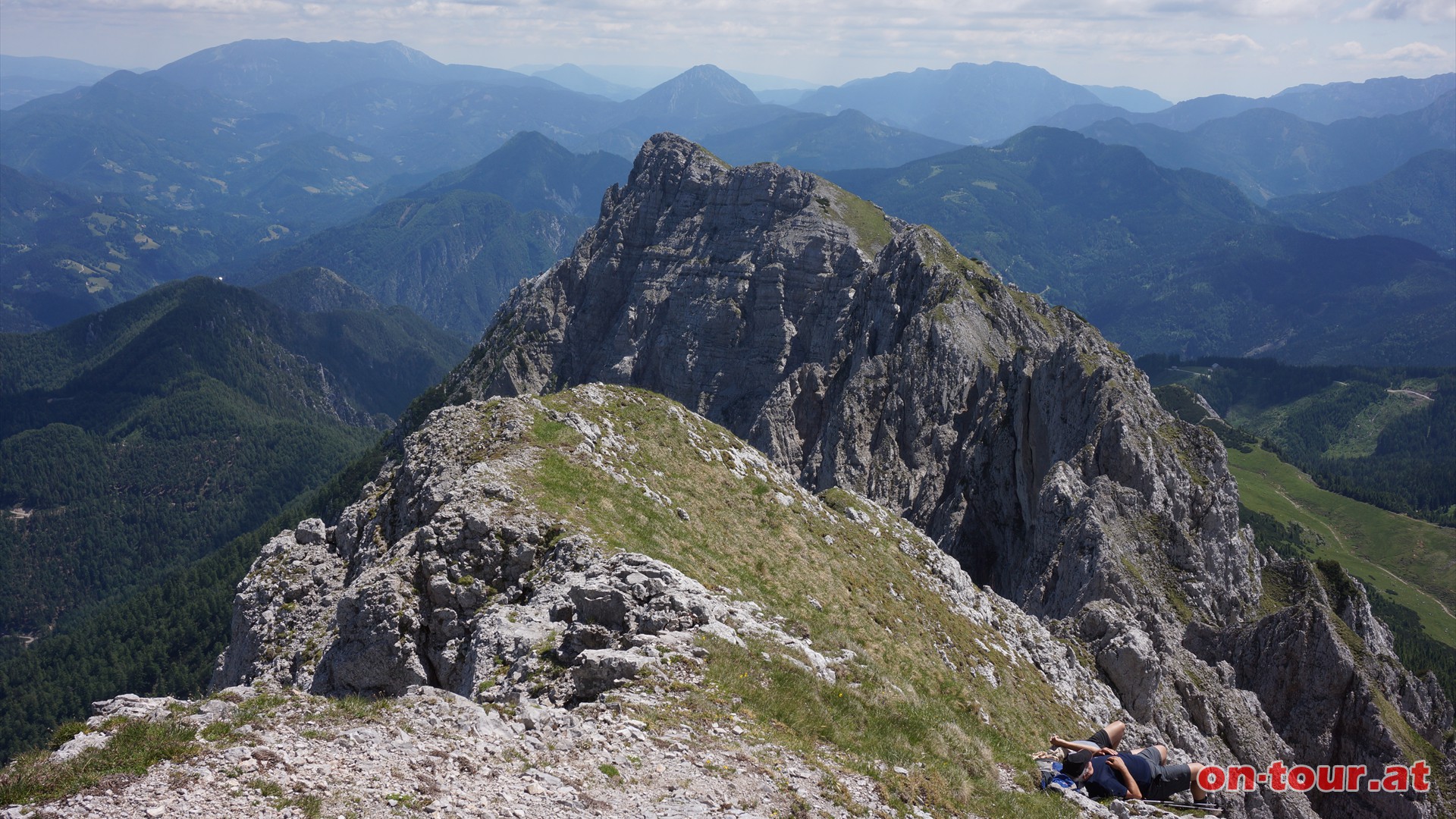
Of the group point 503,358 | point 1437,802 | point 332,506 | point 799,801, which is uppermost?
point 799,801

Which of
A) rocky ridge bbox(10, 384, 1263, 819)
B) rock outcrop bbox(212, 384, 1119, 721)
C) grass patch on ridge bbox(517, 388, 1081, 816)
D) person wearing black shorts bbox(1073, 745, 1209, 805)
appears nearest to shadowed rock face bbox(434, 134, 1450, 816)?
rocky ridge bbox(10, 384, 1263, 819)

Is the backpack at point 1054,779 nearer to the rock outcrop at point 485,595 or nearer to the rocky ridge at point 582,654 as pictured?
the rocky ridge at point 582,654

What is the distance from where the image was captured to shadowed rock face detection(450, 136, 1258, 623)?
65438 mm

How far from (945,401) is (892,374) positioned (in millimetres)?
8390

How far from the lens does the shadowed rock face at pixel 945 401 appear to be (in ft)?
174

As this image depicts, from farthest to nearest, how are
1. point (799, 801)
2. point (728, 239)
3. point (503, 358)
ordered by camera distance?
point (503, 358)
point (728, 239)
point (799, 801)

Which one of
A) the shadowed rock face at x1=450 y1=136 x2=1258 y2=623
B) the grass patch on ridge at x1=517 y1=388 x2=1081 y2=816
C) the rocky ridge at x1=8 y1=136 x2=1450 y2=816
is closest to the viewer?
the grass patch on ridge at x1=517 y1=388 x2=1081 y2=816

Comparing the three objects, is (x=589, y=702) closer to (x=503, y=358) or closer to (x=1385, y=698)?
(x=1385, y=698)

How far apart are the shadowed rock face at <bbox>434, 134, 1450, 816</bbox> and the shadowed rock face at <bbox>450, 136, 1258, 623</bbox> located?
0.30 meters

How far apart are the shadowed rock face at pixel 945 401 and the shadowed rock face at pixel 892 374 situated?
30cm

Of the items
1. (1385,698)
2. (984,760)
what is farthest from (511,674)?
(1385,698)

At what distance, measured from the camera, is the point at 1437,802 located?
4766 cm

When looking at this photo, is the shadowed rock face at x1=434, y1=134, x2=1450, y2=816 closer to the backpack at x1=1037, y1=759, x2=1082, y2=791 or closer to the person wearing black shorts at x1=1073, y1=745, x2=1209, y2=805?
the person wearing black shorts at x1=1073, y1=745, x2=1209, y2=805

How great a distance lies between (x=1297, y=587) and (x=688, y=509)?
6139 cm
